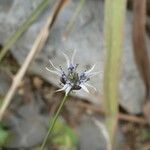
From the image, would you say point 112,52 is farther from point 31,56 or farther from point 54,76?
point 54,76

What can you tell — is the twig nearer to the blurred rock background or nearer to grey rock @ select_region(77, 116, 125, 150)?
the blurred rock background

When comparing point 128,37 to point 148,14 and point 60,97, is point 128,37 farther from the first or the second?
point 60,97

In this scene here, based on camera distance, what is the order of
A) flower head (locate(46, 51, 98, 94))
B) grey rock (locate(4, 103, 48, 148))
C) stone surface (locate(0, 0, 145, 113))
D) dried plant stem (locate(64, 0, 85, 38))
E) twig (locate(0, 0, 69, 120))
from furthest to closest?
grey rock (locate(4, 103, 48, 148))
stone surface (locate(0, 0, 145, 113))
dried plant stem (locate(64, 0, 85, 38))
twig (locate(0, 0, 69, 120))
flower head (locate(46, 51, 98, 94))

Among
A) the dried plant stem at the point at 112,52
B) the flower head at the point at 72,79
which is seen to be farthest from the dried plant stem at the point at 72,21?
the flower head at the point at 72,79

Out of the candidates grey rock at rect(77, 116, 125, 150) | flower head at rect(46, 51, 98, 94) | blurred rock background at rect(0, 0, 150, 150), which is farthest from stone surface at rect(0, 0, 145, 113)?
flower head at rect(46, 51, 98, 94)

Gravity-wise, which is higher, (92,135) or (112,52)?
(92,135)

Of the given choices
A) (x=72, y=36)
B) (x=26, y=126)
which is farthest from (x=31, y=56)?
(x=26, y=126)

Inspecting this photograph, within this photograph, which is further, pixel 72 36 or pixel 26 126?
pixel 26 126

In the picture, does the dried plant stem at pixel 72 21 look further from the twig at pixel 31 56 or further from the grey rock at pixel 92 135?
the grey rock at pixel 92 135

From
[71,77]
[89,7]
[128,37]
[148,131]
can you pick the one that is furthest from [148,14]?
[71,77]
